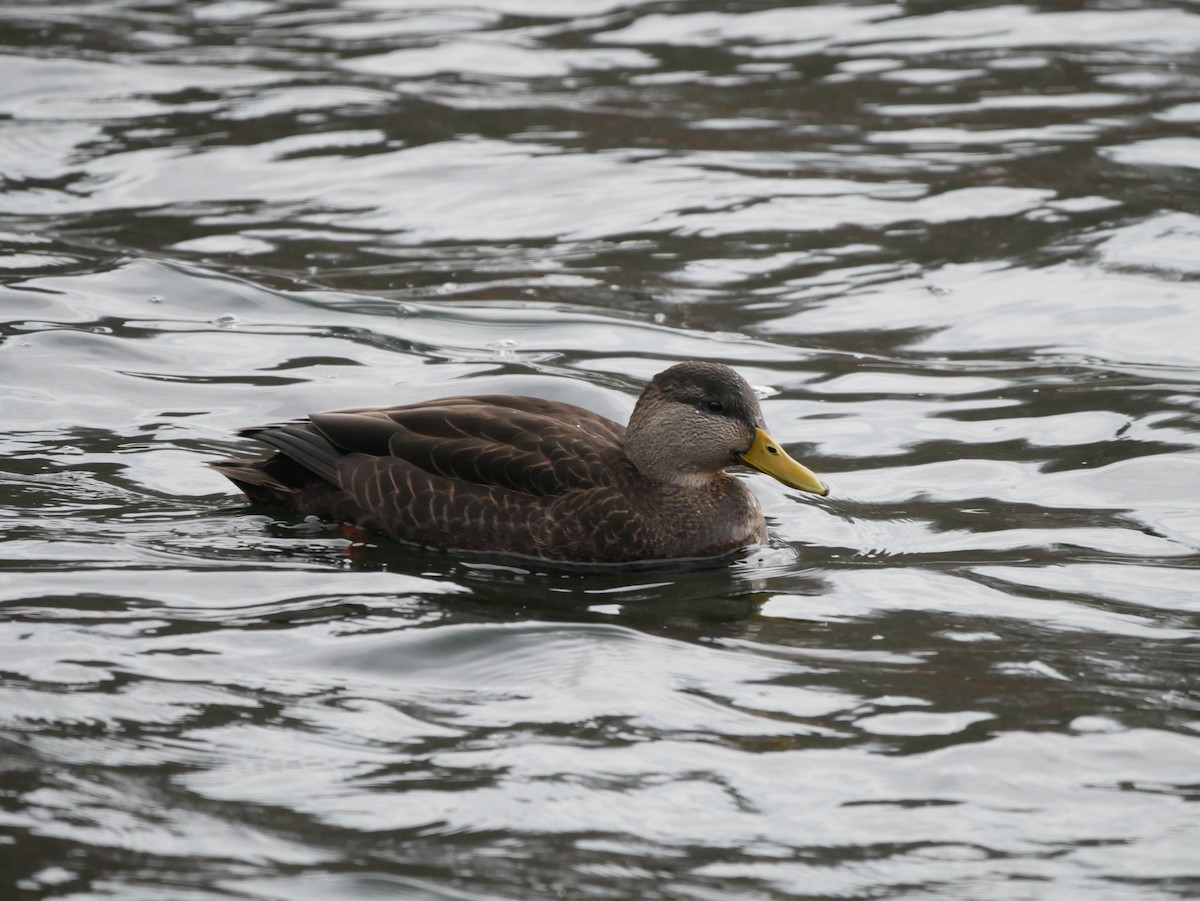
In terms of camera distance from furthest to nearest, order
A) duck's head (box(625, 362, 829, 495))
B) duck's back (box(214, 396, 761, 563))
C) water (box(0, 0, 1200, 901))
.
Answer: duck's head (box(625, 362, 829, 495))
duck's back (box(214, 396, 761, 563))
water (box(0, 0, 1200, 901))

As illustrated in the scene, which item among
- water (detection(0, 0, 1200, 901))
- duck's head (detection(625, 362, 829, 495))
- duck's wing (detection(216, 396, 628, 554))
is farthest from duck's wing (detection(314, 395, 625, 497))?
water (detection(0, 0, 1200, 901))

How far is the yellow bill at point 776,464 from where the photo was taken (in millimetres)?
7500

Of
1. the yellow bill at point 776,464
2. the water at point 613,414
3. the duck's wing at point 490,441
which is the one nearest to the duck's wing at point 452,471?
the duck's wing at point 490,441

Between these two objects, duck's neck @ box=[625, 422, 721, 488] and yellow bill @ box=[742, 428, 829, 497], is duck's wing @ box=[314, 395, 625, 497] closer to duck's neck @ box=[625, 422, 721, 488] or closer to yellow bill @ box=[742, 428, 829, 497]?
duck's neck @ box=[625, 422, 721, 488]

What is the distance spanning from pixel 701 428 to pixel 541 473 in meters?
0.77

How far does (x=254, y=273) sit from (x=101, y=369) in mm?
2064

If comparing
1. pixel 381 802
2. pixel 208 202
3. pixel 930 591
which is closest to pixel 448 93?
pixel 208 202

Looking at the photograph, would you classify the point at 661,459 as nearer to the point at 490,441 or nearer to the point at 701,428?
the point at 701,428

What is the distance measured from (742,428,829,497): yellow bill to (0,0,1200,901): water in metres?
0.36

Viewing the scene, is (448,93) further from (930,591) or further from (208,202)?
(930,591)

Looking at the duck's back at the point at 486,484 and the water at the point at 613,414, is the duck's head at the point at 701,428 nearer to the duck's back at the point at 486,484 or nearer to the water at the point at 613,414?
the duck's back at the point at 486,484

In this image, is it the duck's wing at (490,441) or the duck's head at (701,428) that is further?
the duck's head at (701,428)

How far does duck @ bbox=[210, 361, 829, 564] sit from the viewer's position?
743cm

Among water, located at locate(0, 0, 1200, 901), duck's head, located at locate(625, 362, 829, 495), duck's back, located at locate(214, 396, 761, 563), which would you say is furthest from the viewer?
duck's head, located at locate(625, 362, 829, 495)
